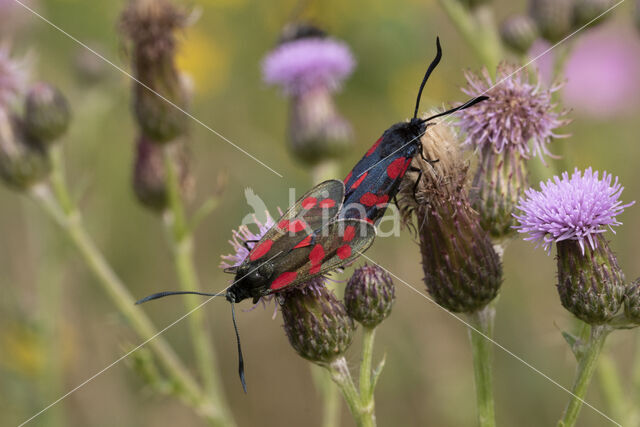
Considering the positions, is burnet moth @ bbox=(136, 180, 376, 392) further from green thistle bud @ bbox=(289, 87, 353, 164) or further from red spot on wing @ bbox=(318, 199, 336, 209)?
green thistle bud @ bbox=(289, 87, 353, 164)

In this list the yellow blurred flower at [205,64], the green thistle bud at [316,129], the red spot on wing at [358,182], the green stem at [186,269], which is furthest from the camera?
the yellow blurred flower at [205,64]

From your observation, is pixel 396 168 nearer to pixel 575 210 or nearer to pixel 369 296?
pixel 369 296

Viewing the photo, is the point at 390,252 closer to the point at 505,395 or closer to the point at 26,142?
the point at 505,395

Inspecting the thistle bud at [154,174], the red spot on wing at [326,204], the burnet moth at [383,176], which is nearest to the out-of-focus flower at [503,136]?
the burnet moth at [383,176]

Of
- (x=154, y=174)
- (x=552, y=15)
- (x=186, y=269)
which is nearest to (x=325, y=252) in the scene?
(x=186, y=269)

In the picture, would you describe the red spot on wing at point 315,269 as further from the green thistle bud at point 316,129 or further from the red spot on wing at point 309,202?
the green thistle bud at point 316,129

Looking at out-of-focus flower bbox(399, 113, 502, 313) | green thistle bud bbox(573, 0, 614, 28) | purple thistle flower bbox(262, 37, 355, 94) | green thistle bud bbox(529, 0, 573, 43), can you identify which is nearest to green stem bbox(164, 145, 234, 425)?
purple thistle flower bbox(262, 37, 355, 94)

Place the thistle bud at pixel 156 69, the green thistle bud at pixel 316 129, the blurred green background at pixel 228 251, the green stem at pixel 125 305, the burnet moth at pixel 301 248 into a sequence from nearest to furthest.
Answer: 1. the burnet moth at pixel 301 248
2. the green stem at pixel 125 305
3. the thistle bud at pixel 156 69
4. the green thistle bud at pixel 316 129
5. the blurred green background at pixel 228 251
